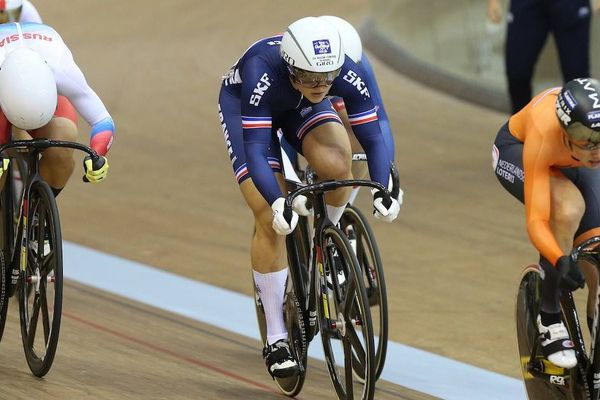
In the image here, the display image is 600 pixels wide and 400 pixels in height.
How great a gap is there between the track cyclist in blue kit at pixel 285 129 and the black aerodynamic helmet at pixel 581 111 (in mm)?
746

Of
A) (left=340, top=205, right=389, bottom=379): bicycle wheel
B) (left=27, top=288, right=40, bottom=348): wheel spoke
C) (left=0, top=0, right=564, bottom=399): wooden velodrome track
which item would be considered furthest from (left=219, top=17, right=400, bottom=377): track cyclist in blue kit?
(left=27, top=288, right=40, bottom=348): wheel spoke

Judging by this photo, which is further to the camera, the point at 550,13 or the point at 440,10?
the point at 440,10

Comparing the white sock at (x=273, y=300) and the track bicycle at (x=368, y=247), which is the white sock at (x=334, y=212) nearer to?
the track bicycle at (x=368, y=247)

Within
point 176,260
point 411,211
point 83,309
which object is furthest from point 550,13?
point 83,309

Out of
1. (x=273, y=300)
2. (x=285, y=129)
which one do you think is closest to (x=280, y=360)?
(x=273, y=300)

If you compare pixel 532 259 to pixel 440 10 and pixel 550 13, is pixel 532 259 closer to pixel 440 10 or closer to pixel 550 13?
pixel 550 13

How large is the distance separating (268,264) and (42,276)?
850 millimetres

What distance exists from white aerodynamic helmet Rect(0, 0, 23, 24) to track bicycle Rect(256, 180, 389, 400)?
54.8 inches

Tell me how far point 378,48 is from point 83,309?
672 cm

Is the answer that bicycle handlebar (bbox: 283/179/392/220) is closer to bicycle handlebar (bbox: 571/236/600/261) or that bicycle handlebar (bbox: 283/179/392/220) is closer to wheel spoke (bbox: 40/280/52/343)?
bicycle handlebar (bbox: 571/236/600/261)

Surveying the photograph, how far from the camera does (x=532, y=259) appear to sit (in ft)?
23.4

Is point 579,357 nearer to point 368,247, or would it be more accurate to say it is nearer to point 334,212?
point 368,247

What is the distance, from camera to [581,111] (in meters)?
3.91

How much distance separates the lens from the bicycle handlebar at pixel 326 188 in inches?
171
